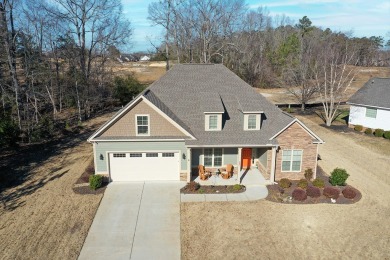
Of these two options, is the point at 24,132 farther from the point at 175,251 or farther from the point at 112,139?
the point at 175,251

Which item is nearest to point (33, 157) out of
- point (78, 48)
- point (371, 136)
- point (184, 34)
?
point (78, 48)

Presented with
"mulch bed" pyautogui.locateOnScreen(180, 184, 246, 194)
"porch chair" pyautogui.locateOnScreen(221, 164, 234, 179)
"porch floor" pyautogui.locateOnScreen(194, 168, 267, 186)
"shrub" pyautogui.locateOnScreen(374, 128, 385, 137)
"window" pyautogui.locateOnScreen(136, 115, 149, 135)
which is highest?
"window" pyautogui.locateOnScreen(136, 115, 149, 135)

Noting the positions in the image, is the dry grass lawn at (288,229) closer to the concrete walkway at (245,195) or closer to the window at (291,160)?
the concrete walkway at (245,195)

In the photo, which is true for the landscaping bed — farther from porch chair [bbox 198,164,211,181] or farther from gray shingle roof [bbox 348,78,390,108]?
gray shingle roof [bbox 348,78,390,108]

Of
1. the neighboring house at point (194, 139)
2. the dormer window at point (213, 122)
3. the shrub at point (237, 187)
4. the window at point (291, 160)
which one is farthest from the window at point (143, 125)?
the window at point (291, 160)

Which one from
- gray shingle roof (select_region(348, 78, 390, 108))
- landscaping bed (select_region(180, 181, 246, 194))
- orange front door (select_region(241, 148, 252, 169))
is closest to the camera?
landscaping bed (select_region(180, 181, 246, 194))

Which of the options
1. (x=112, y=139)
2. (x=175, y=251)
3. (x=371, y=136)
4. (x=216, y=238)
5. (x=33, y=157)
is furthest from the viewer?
(x=371, y=136)

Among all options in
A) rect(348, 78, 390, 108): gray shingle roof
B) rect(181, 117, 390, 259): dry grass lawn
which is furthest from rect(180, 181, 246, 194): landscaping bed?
rect(348, 78, 390, 108): gray shingle roof

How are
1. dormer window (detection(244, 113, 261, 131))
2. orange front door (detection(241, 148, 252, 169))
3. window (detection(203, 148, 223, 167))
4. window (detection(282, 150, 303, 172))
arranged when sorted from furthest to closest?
orange front door (detection(241, 148, 252, 169)) → window (detection(203, 148, 223, 167)) → dormer window (detection(244, 113, 261, 131)) → window (detection(282, 150, 303, 172))
